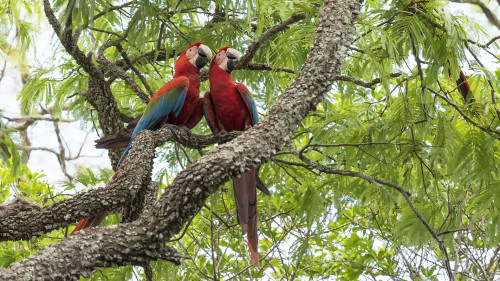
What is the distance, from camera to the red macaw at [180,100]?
2.69m

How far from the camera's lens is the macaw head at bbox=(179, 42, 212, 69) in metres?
2.89

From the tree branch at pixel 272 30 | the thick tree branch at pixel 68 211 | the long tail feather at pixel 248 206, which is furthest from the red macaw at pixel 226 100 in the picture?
the thick tree branch at pixel 68 211

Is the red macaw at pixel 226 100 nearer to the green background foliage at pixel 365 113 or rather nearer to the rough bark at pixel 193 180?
the green background foliage at pixel 365 113

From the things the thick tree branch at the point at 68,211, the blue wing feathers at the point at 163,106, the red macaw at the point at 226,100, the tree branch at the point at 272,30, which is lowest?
the thick tree branch at the point at 68,211

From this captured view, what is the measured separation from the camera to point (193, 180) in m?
1.55

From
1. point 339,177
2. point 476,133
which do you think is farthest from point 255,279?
point 476,133

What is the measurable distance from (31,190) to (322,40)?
9.84 feet

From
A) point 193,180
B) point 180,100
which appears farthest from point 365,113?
point 193,180

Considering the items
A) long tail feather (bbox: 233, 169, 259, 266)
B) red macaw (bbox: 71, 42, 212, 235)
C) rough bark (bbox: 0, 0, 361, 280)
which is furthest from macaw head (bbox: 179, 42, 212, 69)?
rough bark (bbox: 0, 0, 361, 280)

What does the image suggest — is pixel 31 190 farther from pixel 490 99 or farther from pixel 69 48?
pixel 490 99

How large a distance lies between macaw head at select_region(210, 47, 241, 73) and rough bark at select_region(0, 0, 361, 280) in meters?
0.92

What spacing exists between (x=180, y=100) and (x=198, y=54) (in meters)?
0.28

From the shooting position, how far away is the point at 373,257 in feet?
14.5

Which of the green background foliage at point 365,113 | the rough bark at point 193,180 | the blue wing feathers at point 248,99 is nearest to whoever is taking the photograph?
the rough bark at point 193,180
